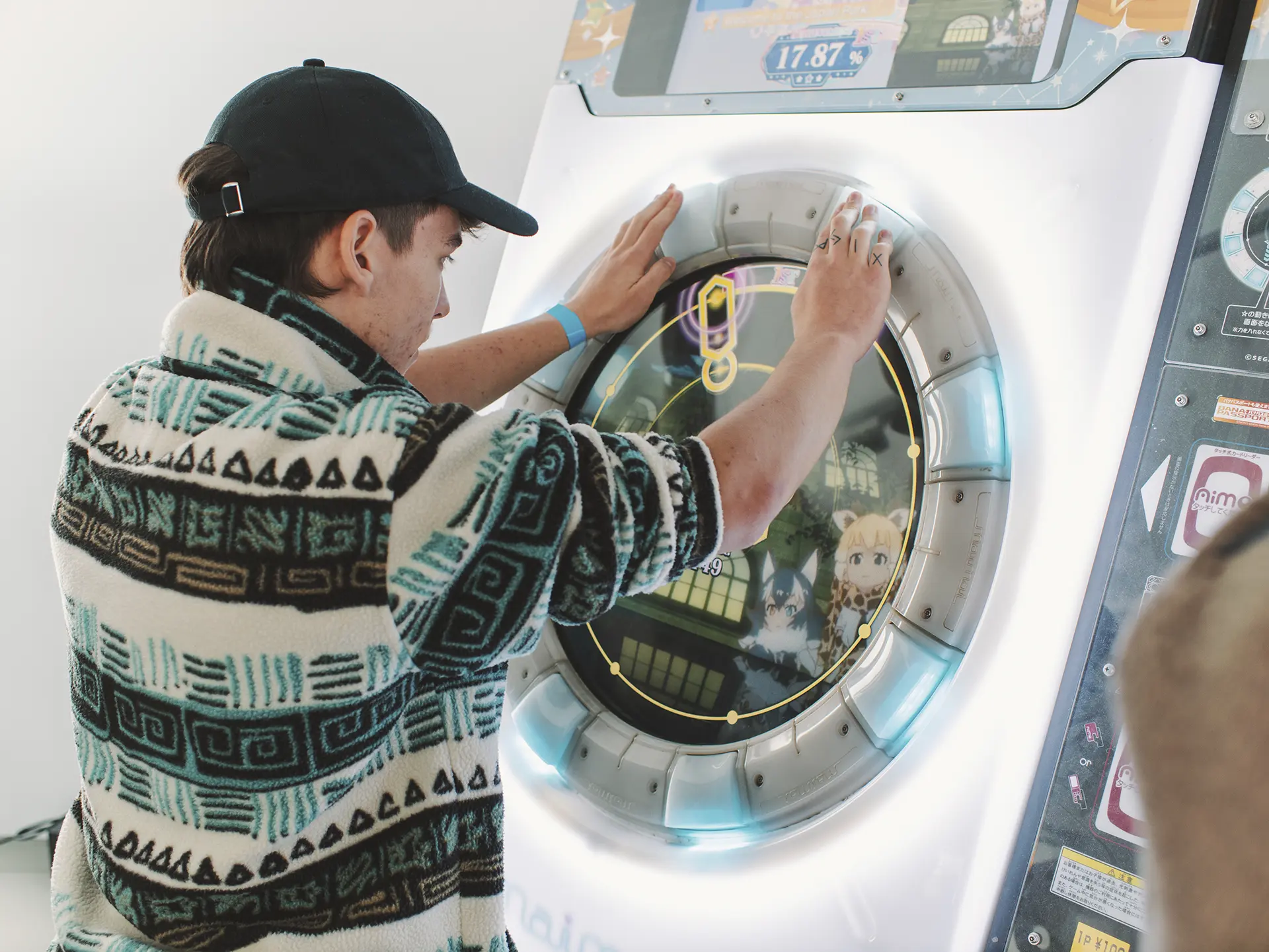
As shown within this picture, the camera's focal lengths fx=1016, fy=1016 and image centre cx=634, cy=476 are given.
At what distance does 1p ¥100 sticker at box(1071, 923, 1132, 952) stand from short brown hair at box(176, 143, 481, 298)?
0.81 metres

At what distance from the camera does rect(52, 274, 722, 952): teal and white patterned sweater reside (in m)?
0.71

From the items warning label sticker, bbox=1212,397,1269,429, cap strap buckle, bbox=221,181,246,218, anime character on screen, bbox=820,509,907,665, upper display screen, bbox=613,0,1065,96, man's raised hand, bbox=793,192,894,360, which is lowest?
anime character on screen, bbox=820,509,907,665

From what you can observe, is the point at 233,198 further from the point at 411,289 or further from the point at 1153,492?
the point at 1153,492

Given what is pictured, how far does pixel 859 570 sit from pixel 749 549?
Result: 13 cm

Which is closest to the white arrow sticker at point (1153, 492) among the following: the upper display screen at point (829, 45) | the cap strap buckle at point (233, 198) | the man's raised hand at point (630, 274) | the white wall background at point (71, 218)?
the upper display screen at point (829, 45)

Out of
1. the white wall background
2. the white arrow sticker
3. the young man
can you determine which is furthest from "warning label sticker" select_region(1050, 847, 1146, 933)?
the white wall background

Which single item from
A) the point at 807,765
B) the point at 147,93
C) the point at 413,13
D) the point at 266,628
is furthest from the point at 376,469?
the point at 147,93

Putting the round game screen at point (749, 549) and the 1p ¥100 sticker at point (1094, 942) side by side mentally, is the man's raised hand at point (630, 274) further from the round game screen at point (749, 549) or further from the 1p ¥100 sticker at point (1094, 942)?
the 1p ¥100 sticker at point (1094, 942)

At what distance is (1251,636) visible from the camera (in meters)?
0.29

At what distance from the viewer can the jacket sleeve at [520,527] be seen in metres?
0.70

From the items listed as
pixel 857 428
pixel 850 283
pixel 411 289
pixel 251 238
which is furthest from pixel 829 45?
pixel 251 238

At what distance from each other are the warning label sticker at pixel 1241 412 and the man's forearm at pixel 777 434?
1.01 feet

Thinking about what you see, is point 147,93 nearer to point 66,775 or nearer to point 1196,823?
point 66,775

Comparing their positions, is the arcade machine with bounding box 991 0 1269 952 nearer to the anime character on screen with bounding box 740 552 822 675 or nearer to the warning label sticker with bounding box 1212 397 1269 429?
the warning label sticker with bounding box 1212 397 1269 429
